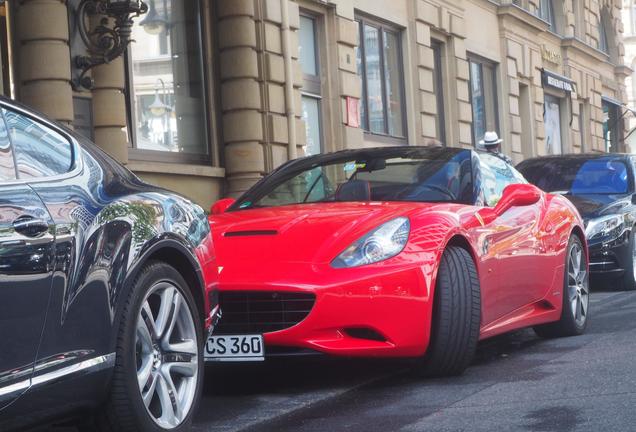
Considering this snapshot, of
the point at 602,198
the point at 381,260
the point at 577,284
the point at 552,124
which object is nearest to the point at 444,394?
the point at 381,260

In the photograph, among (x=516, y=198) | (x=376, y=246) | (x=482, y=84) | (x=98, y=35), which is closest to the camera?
(x=376, y=246)

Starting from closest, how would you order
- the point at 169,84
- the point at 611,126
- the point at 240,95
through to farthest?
the point at 169,84 → the point at 240,95 → the point at 611,126

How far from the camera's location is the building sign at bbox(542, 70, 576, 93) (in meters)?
30.9

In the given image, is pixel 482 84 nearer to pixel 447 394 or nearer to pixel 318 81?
pixel 318 81

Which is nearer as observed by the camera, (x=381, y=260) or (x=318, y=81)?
(x=381, y=260)

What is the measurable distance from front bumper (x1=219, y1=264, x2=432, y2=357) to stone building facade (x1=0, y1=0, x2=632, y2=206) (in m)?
6.62

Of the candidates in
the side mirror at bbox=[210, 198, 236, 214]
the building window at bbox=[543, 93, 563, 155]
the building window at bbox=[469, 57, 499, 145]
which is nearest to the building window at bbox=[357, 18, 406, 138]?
the building window at bbox=[469, 57, 499, 145]

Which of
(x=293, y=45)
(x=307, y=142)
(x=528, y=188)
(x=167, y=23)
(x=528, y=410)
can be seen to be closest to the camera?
(x=528, y=410)

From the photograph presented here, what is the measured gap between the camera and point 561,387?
247 inches

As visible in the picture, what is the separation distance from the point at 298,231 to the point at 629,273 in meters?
7.19

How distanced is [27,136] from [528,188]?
157 inches

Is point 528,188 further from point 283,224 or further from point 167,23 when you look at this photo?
point 167,23

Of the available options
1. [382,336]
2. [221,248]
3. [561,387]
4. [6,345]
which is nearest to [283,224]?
[221,248]

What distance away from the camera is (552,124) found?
3234 centimetres
